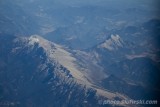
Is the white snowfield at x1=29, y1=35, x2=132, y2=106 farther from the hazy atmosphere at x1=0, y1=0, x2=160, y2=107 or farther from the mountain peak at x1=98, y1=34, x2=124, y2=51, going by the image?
the mountain peak at x1=98, y1=34, x2=124, y2=51

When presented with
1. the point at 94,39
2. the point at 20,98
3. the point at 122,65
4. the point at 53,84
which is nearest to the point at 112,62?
the point at 122,65

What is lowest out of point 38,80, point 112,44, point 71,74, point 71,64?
point 112,44

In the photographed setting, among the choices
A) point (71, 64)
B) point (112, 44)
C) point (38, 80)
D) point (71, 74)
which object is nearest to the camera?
point (71, 74)

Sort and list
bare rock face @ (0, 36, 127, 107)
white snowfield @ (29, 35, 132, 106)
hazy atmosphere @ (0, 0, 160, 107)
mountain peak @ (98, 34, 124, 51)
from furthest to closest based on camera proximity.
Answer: mountain peak @ (98, 34, 124, 51) → bare rock face @ (0, 36, 127, 107) → hazy atmosphere @ (0, 0, 160, 107) → white snowfield @ (29, 35, 132, 106)

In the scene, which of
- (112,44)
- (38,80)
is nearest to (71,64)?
(38,80)

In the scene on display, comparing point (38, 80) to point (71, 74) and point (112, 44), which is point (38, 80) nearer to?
point (71, 74)

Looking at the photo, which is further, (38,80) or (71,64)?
(71,64)

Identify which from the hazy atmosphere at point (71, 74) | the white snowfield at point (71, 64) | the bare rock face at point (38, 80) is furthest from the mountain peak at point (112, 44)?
the bare rock face at point (38, 80)

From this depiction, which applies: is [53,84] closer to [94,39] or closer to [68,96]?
[68,96]

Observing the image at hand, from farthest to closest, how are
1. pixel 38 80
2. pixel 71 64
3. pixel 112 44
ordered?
pixel 112 44
pixel 71 64
pixel 38 80

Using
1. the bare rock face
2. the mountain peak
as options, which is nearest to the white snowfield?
the bare rock face

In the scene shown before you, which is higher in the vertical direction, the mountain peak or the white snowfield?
the white snowfield

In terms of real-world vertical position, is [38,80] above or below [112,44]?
above
